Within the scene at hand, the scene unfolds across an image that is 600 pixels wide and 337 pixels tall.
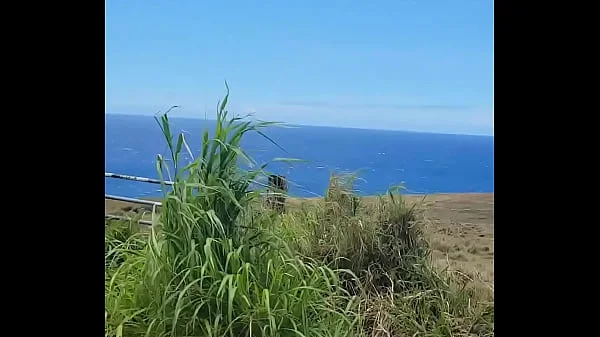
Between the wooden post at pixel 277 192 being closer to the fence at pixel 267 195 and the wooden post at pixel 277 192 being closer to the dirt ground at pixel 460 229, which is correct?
the fence at pixel 267 195

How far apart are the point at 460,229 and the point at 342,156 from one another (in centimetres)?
29

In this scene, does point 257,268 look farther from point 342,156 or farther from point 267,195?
point 342,156

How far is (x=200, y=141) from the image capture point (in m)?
1.28

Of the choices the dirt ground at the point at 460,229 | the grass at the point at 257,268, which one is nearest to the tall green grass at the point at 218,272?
the grass at the point at 257,268

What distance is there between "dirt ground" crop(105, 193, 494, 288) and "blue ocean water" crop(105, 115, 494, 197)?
0.02 metres

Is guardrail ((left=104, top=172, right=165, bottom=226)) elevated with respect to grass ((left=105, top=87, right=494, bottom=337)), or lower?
elevated

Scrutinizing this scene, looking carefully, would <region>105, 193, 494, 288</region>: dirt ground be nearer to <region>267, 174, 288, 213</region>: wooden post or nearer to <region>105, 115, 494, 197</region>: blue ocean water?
<region>105, 115, 494, 197</region>: blue ocean water

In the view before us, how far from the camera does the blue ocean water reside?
1.26 m

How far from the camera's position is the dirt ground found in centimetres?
125

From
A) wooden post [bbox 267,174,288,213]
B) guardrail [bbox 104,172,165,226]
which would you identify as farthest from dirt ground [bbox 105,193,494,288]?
wooden post [bbox 267,174,288,213]

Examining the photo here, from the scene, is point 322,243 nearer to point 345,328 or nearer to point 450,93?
point 345,328

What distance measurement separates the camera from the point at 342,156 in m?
1.33

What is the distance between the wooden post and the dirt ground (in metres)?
0.26
